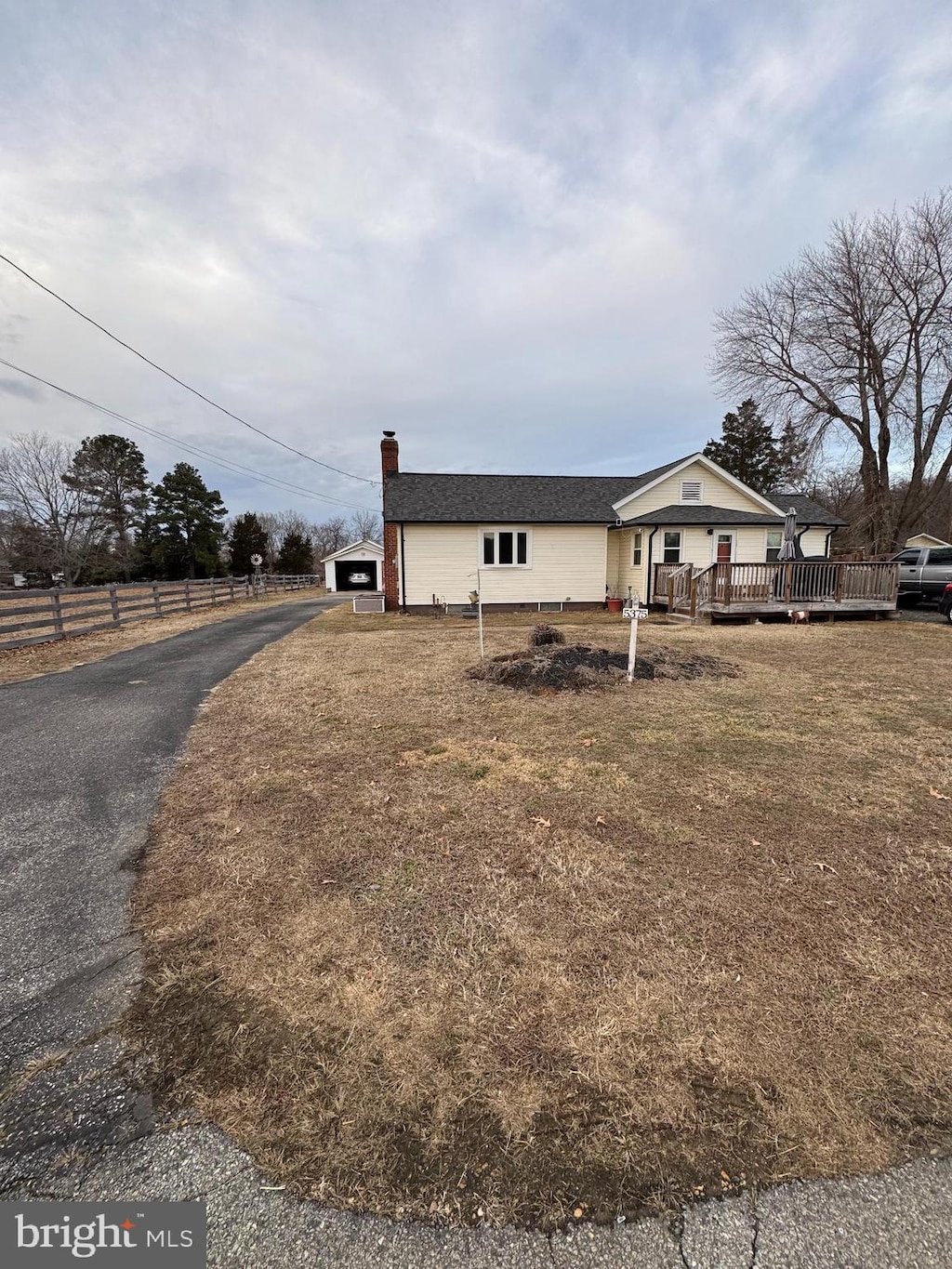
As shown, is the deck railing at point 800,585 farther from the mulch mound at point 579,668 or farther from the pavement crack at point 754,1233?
the pavement crack at point 754,1233

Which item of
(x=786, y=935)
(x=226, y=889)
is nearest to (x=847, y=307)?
(x=786, y=935)

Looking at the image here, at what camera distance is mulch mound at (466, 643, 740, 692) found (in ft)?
23.4

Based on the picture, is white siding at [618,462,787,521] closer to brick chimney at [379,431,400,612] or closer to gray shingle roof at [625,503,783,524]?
gray shingle roof at [625,503,783,524]

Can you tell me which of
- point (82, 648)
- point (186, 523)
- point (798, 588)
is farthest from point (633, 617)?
point (186, 523)

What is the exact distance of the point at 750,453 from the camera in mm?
39250

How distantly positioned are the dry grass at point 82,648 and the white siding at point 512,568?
7027mm

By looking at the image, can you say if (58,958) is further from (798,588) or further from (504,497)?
(504,497)

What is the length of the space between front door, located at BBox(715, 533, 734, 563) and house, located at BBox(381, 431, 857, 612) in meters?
0.03

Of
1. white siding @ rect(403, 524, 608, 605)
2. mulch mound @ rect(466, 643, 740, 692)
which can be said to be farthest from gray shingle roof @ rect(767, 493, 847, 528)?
mulch mound @ rect(466, 643, 740, 692)

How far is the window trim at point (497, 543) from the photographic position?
17.6m

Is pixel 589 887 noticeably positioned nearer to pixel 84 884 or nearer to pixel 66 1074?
pixel 66 1074

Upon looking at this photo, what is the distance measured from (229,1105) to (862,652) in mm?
11701

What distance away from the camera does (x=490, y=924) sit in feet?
8.47

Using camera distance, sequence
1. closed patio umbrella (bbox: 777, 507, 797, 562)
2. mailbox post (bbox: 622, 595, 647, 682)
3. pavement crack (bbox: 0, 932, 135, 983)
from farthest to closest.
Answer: closed patio umbrella (bbox: 777, 507, 797, 562), mailbox post (bbox: 622, 595, 647, 682), pavement crack (bbox: 0, 932, 135, 983)
